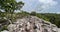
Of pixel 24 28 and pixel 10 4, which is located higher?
pixel 10 4

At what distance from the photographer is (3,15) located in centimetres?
1491

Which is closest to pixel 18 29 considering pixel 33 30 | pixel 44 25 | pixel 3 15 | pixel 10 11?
pixel 33 30

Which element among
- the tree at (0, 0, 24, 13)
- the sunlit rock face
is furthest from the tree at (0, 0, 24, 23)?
the sunlit rock face

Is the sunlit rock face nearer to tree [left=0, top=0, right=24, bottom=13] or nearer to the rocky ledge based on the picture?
the rocky ledge

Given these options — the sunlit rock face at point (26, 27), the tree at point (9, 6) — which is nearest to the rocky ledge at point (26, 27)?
the sunlit rock face at point (26, 27)

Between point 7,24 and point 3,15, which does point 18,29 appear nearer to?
point 7,24

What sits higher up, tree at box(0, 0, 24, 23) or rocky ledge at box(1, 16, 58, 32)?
tree at box(0, 0, 24, 23)

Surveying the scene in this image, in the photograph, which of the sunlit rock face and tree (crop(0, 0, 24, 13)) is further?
tree (crop(0, 0, 24, 13))

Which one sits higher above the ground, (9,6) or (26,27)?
(9,6)

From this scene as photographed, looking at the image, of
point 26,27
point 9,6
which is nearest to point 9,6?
point 9,6

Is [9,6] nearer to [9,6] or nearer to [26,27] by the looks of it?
[9,6]

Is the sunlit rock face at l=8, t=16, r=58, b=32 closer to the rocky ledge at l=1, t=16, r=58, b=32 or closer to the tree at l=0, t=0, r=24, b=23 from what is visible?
the rocky ledge at l=1, t=16, r=58, b=32

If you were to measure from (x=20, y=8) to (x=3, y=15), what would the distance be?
13.2 ft

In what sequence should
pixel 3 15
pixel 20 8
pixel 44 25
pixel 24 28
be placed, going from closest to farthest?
pixel 24 28 < pixel 3 15 < pixel 44 25 < pixel 20 8
